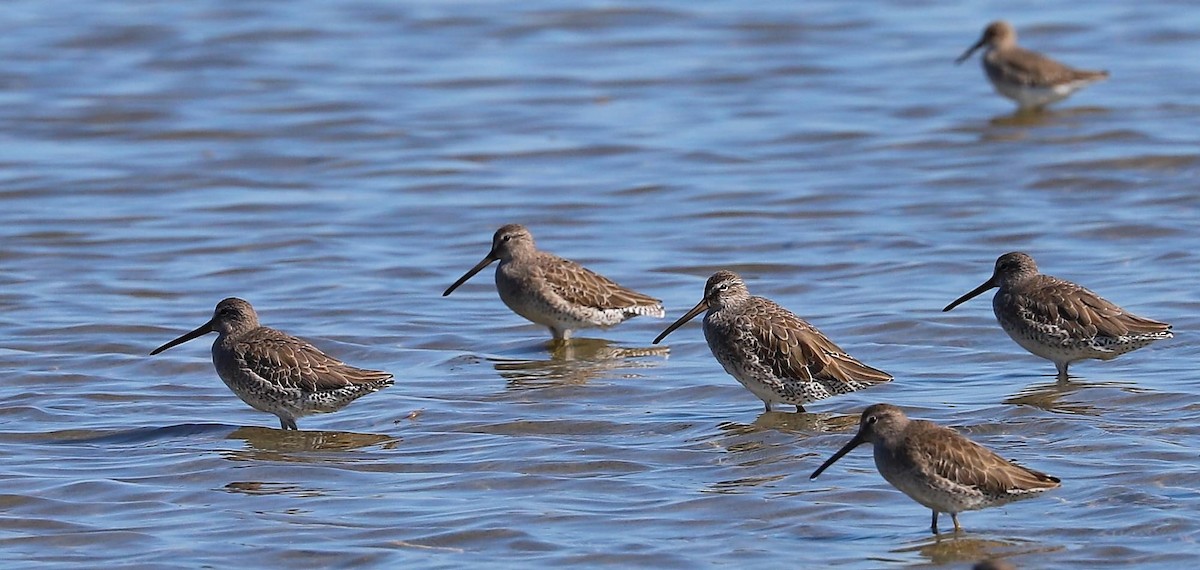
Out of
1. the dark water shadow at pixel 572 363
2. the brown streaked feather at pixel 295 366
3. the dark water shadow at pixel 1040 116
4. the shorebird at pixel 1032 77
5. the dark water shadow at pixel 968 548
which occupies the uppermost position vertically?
the shorebird at pixel 1032 77

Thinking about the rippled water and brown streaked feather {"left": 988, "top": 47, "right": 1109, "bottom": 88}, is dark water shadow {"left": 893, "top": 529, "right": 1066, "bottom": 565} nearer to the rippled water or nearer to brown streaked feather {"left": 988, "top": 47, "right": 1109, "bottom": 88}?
the rippled water

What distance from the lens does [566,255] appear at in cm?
1384

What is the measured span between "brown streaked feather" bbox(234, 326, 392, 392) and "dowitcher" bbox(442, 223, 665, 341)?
2.30 meters

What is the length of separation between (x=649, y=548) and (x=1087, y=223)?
737 centimetres

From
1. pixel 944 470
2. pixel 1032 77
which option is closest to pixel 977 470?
pixel 944 470

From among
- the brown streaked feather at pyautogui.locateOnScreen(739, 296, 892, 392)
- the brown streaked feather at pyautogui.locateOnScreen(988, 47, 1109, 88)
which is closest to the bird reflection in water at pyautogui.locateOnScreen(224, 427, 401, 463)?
the brown streaked feather at pyautogui.locateOnScreen(739, 296, 892, 392)

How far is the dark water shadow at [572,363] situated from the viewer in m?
10.6

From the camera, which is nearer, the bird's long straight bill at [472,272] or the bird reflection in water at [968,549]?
the bird reflection in water at [968,549]

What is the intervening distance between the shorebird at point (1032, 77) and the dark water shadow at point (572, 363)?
7867 mm

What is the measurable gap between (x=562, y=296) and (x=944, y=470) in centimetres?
462

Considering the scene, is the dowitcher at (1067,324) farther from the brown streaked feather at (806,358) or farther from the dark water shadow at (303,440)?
the dark water shadow at (303,440)

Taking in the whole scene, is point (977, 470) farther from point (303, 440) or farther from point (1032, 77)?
point (1032, 77)

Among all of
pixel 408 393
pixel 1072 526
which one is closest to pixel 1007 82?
pixel 408 393

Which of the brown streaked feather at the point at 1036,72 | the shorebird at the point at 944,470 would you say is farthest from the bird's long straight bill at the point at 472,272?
the brown streaked feather at the point at 1036,72
